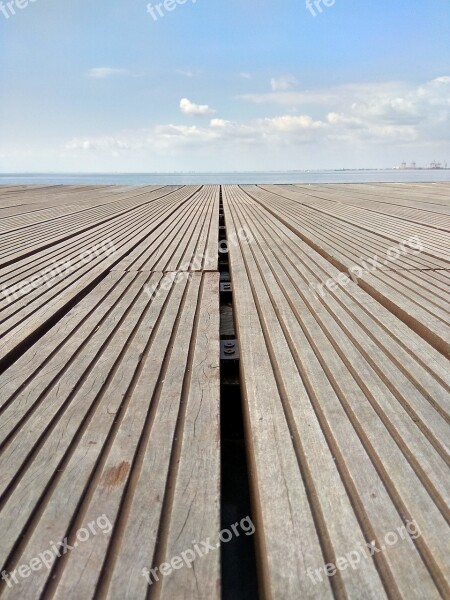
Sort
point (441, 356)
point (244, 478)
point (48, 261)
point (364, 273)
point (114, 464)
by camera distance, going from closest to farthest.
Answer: point (114, 464) < point (244, 478) < point (441, 356) < point (364, 273) < point (48, 261)

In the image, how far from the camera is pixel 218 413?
4.96 ft

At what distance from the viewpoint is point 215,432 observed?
1.41 m

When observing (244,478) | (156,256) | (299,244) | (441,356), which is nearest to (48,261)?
(156,256)

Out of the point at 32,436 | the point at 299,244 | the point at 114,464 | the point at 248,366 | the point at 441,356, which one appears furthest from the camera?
the point at 299,244

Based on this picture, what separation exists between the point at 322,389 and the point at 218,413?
1.37 feet

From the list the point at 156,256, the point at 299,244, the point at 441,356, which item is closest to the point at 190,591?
the point at 441,356

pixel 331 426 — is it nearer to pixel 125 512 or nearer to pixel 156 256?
pixel 125 512

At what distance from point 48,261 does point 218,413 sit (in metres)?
2.92

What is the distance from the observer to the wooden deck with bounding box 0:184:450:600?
971 millimetres

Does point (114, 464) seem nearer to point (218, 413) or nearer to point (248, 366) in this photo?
point (218, 413)

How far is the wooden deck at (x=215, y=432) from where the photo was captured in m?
0.97

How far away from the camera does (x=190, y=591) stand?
3.00ft

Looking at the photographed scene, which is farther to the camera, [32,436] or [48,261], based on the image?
[48,261]

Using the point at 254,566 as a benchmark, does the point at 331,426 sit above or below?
above
